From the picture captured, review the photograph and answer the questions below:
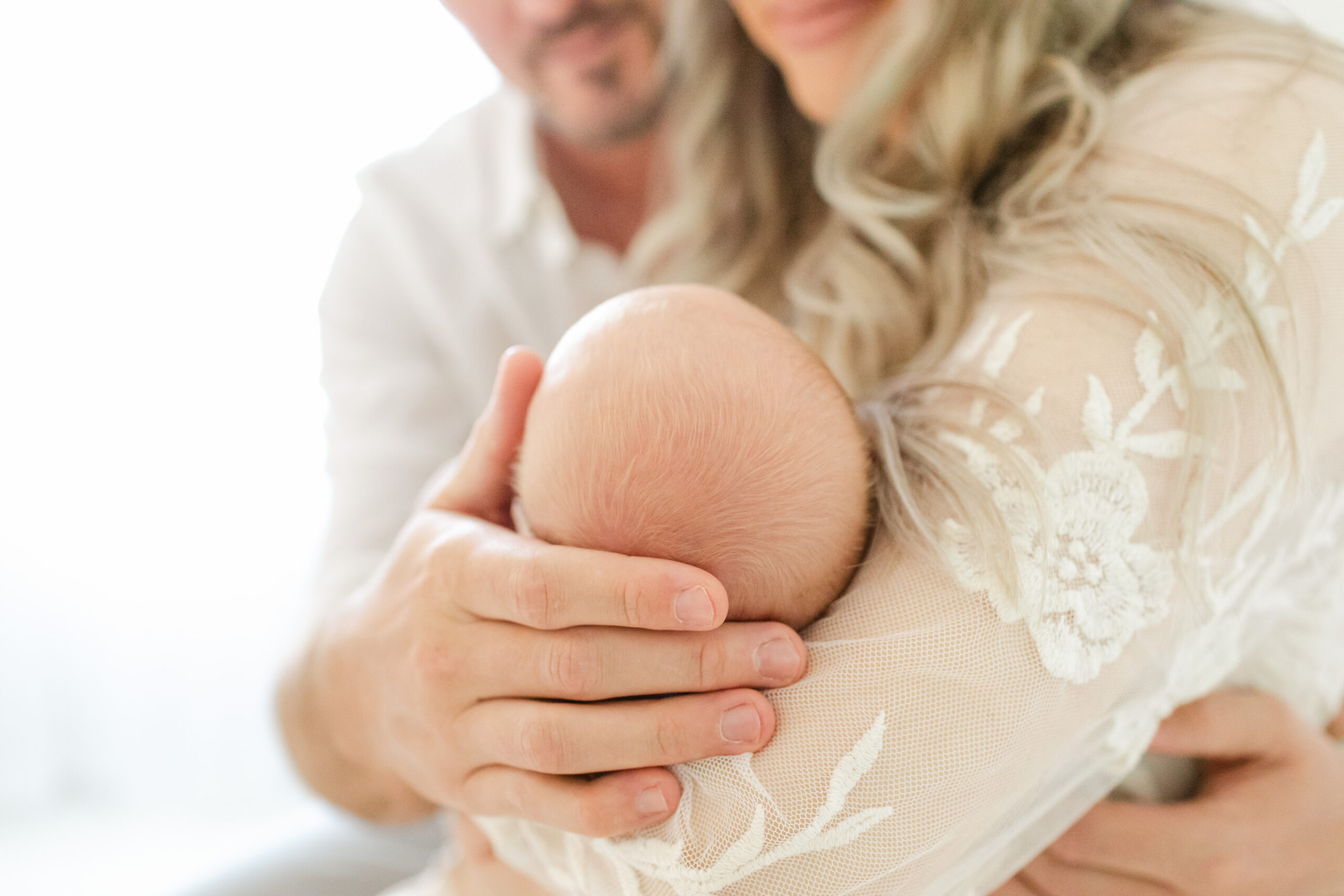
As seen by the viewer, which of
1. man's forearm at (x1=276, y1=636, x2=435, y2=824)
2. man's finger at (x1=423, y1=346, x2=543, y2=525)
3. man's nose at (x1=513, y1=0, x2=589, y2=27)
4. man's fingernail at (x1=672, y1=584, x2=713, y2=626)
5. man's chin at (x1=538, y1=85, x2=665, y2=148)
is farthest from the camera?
man's chin at (x1=538, y1=85, x2=665, y2=148)

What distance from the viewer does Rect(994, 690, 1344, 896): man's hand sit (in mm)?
689

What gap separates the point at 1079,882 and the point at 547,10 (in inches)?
48.0

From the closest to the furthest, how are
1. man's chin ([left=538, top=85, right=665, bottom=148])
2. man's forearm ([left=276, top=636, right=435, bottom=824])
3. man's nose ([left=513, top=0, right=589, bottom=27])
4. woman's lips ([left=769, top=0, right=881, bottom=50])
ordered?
woman's lips ([left=769, top=0, right=881, bottom=50]) → man's forearm ([left=276, top=636, right=435, bottom=824]) → man's nose ([left=513, top=0, right=589, bottom=27]) → man's chin ([left=538, top=85, right=665, bottom=148])

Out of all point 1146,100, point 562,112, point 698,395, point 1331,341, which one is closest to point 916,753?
point 698,395

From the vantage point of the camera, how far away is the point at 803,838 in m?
0.54

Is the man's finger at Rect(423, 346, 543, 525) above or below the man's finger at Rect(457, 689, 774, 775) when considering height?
above

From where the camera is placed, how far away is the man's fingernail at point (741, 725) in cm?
55

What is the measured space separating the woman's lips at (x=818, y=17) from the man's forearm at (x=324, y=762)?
34.2 inches

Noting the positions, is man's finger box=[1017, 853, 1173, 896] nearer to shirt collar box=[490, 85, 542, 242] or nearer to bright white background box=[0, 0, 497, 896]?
bright white background box=[0, 0, 497, 896]

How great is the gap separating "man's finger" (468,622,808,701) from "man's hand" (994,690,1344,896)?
0.34 meters

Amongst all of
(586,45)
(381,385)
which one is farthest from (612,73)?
(381,385)

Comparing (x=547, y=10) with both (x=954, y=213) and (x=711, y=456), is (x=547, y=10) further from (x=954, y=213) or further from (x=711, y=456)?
(x=711, y=456)

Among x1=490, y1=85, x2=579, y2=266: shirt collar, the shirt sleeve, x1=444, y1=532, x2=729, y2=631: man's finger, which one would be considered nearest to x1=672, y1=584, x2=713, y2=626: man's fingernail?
x1=444, y1=532, x2=729, y2=631: man's finger

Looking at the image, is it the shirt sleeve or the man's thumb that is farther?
the shirt sleeve
